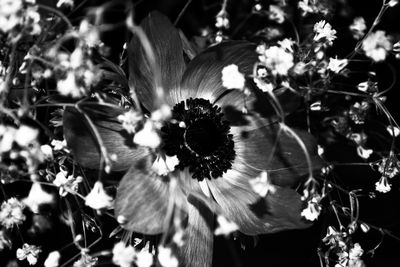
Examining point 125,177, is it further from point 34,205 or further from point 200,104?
point 200,104

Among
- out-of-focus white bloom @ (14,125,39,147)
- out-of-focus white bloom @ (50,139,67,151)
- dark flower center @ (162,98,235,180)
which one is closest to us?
out-of-focus white bloom @ (14,125,39,147)

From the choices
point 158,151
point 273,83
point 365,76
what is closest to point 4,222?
point 158,151

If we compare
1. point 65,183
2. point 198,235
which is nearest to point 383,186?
point 198,235

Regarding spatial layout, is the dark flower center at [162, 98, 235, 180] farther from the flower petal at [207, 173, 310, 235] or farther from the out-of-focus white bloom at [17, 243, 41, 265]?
the out-of-focus white bloom at [17, 243, 41, 265]

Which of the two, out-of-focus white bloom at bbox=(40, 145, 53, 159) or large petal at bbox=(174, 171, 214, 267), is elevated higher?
out-of-focus white bloom at bbox=(40, 145, 53, 159)

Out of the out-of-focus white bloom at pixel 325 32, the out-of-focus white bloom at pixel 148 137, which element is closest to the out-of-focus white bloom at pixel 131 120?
the out-of-focus white bloom at pixel 148 137

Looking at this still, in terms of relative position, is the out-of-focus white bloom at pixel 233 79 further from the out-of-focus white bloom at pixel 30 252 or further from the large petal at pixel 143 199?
the out-of-focus white bloom at pixel 30 252

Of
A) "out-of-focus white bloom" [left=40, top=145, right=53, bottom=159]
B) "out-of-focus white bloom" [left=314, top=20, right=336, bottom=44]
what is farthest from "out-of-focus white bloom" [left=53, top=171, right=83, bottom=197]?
"out-of-focus white bloom" [left=314, top=20, right=336, bottom=44]
